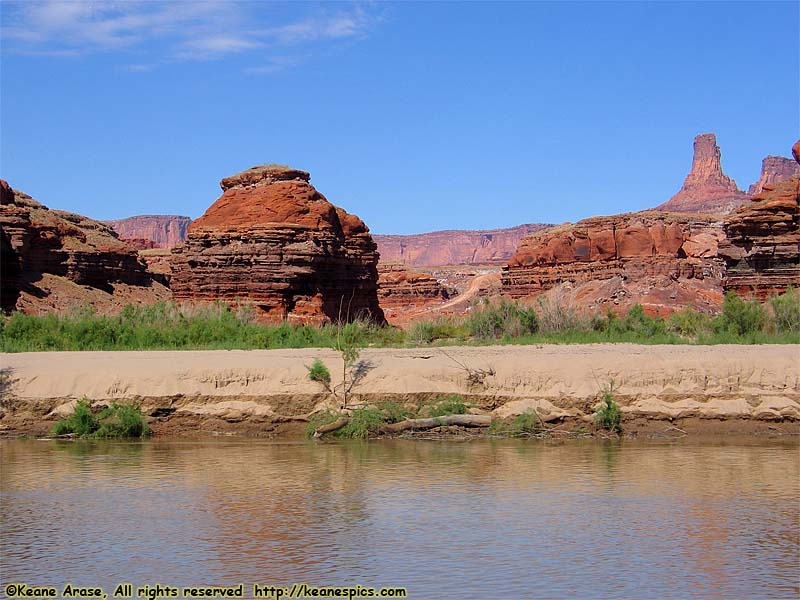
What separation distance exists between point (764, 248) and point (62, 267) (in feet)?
106

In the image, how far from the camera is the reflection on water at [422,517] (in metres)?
7.15

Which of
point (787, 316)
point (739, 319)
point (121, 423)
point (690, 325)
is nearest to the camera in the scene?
point (121, 423)

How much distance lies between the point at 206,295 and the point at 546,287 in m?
20.5

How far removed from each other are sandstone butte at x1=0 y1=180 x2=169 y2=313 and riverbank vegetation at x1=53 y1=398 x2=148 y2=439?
1450cm

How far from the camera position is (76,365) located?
15.4m

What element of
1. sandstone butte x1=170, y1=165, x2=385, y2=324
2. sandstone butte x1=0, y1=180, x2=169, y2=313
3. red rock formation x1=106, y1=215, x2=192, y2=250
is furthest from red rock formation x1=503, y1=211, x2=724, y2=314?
red rock formation x1=106, y1=215, x2=192, y2=250

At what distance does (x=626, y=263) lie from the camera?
42.4 meters

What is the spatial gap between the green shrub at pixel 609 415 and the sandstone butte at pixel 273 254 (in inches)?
614

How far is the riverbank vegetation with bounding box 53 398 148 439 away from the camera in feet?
45.3

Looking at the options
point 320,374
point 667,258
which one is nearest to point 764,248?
point 667,258

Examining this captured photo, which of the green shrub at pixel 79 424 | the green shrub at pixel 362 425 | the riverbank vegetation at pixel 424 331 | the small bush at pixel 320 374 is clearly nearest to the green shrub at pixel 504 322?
the riverbank vegetation at pixel 424 331

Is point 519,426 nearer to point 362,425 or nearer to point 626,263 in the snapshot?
point 362,425

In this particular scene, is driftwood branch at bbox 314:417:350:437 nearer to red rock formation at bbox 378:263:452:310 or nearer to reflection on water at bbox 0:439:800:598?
reflection on water at bbox 0:439:800:598

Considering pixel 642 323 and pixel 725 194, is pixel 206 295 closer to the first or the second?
pixel 642 323
